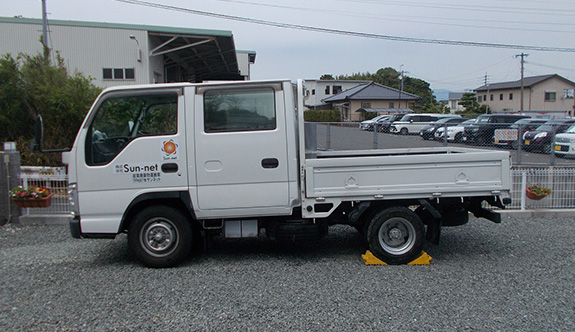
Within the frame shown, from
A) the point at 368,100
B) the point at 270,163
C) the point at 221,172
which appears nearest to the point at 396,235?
the point at 270,163

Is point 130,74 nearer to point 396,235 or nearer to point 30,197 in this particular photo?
point 30,197

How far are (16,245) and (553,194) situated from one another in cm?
920

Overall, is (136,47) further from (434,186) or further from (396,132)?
(434,186)

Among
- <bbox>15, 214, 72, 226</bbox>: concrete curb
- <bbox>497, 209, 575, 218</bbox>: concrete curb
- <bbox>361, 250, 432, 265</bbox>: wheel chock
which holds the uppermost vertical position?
<bbox>15, 214, 72, 226</bbox>: concrete curb

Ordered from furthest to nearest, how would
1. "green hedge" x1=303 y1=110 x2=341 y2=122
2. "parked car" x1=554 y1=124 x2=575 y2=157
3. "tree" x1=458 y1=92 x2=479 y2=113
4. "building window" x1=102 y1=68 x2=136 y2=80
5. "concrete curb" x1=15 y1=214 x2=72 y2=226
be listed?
1. "tree" x1=458 y1=92 x2=479 y2=113
2. "green hedge" x1=303 y1=110 x2=341 y2=122
3. "building window" x1=102 y1=68 x2=136 y2=80
4. "parked car" x1=554 y1=124 x2=575 y2=157
5. "concrete curb" x1=15 y1=214 x2=72 y2=226

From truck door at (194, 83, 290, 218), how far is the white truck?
0.01 metres

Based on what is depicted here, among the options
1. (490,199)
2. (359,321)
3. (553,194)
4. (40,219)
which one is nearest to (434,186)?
(490,199)

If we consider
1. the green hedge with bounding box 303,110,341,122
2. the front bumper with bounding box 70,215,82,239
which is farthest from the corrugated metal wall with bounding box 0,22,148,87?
the green hedge with bounding box 303,110,341,122

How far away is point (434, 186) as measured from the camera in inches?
226

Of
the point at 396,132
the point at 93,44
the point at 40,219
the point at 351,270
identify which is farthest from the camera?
the point at 93,44

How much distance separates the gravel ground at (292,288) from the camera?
14.1 feet

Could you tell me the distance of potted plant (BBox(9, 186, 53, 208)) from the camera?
8117 millimetres

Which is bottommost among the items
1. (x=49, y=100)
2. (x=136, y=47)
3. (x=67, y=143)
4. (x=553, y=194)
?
(x=553, y=194)

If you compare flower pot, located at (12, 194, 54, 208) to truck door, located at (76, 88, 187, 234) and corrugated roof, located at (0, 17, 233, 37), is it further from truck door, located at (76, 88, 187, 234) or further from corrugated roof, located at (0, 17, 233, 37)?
corrugated roof, located at (0, 17, 233, 37)
